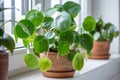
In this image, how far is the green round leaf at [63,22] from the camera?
875 mm

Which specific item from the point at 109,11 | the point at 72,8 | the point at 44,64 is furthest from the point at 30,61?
the point at 109,11

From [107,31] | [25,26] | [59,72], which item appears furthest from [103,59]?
[25,26]

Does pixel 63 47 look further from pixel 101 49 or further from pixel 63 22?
pixel 101 49

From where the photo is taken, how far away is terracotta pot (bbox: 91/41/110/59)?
1.47m

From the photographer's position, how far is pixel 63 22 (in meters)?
0.88

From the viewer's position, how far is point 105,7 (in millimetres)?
1724

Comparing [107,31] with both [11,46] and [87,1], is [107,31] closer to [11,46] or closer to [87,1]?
[87,1]

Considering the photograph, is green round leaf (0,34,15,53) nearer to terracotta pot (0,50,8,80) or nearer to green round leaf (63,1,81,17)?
terracotta pot (0,50,8,80)

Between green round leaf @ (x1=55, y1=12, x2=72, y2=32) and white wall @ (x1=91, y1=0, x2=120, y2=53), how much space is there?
0.87m

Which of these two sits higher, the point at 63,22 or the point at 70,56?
the point at 63,22

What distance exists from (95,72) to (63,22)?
0.46 m

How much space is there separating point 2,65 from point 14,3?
1.50ft

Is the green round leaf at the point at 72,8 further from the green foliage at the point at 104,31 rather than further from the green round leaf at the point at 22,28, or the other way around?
the green foliage at the point at 104,31

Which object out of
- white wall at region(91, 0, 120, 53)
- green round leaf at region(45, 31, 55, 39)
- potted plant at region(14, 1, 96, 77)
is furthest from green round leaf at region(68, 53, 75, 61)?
white wall at region(91, 0, 120, 53)
